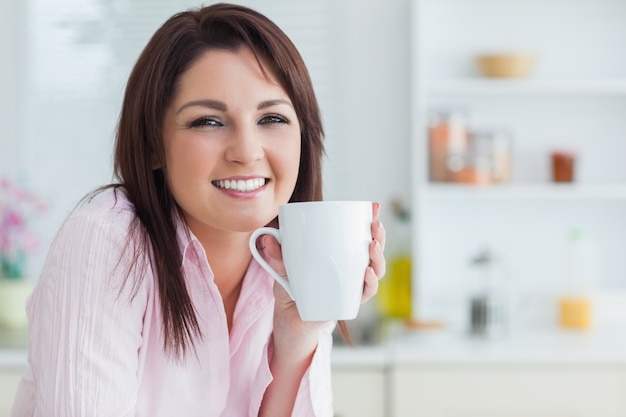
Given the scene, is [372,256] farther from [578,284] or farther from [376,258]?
[578,284]

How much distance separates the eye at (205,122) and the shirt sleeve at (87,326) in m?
0.16

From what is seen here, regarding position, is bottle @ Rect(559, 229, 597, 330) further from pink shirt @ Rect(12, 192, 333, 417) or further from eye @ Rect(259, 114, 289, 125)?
eye @ Rect(259, 114, 289, 125)

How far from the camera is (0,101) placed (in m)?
3.09

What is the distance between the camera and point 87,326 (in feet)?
3.26

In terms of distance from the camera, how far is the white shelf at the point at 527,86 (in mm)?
2762

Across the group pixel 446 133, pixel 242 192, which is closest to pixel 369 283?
pixel 242 192

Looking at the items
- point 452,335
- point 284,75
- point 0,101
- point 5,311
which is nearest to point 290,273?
point 284,75

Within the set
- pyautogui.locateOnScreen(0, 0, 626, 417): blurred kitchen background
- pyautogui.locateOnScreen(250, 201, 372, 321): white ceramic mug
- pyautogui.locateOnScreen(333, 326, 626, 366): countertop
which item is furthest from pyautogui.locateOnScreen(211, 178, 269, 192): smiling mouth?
pyautogui.locateOnScreen(0, 0, 626, 417): blurred kitchen background

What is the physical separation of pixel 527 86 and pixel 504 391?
3.20 feet

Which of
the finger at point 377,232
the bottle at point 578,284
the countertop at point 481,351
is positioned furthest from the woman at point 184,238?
the bottle at point 578,284

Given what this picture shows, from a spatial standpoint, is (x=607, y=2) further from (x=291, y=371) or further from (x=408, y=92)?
(x=291, y=371)

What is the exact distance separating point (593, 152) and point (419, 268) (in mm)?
752

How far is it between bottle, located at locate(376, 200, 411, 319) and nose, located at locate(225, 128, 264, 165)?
6.23 ft

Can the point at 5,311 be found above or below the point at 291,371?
below
